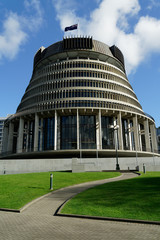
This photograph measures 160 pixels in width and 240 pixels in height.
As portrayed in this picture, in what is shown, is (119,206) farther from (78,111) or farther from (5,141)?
(5,141)

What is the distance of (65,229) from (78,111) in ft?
129

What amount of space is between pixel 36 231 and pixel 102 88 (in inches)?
1765

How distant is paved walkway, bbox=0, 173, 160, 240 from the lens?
5.91 m

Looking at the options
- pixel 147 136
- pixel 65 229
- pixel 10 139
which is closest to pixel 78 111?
pixel 147 136

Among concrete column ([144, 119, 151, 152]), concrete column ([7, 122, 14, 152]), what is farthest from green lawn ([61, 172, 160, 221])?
concrete column ([7, 122, 14, 152])

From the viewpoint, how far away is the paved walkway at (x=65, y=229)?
591cm

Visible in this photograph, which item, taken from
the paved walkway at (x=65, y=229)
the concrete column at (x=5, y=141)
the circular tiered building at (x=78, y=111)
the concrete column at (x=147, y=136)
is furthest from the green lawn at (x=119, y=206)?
the concrete column at (x=5, y=141)

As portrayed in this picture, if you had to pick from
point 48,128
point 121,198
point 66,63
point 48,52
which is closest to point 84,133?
point 48,128

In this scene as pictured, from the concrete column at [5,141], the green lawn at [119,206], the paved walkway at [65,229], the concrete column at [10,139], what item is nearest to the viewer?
the paved walkway at [65,229]

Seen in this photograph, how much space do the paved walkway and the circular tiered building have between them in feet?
107

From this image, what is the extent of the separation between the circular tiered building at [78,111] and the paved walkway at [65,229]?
32732 mm

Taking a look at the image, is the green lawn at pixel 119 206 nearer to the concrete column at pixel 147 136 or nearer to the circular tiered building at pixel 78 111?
the circular tiered building at pixel 78 111

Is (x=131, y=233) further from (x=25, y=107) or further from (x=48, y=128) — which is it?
(x=25, y=107)

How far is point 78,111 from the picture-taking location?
45.6m
